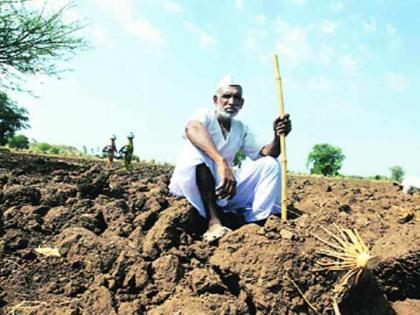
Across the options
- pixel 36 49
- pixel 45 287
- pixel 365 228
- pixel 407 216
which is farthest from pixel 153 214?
pixel 36 49

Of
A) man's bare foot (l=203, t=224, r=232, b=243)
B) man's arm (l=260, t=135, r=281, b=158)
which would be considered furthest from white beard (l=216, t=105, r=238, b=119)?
man's bare foot (l=203, t=224, r=232, b=243)

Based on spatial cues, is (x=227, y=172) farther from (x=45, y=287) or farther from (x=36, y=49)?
(x=36, y=49)

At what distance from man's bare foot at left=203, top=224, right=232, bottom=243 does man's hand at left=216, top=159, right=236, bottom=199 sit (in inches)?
9.0

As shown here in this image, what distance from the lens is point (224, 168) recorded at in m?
3.66

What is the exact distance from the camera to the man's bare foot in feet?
11.2

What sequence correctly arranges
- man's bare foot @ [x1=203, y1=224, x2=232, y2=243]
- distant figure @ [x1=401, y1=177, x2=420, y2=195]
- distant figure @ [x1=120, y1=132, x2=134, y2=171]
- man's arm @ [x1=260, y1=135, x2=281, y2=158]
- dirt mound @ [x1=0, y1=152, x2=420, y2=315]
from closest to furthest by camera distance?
dirt mound @ [x1=0, y1=152, x2=420, y2=315] → man's bare foot @ [x1=203, y1=224, x2=232, y2=243] → man's arm @ [x1=260, y1=135, x2=281, y2=158] → distant figure @ [x1=401, y1=177, x2=420, y2=195] → distant figure @ [x1=120, y1=132, x2=134, y2=171]

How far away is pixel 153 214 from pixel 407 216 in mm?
1842

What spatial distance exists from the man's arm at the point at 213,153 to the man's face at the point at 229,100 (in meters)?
0.26

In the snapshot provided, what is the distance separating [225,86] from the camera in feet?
13.2

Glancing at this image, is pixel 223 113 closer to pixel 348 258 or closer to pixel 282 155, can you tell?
pixel 282 155

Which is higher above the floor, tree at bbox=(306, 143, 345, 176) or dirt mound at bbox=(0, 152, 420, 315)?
tree at bbox=(306, 143, 345, 176)

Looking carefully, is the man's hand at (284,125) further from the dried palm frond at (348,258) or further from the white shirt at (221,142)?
the dried palm frond at (348,258)

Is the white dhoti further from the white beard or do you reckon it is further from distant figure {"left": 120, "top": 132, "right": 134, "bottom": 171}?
distant figure {"left": 120, "top": 132, "right": 134, "bottom": 171}

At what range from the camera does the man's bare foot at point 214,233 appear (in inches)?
134
